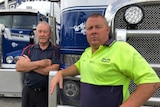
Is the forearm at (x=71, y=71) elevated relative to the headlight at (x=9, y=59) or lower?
elevated

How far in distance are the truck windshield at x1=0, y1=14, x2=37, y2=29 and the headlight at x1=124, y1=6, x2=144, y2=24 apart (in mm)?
4138

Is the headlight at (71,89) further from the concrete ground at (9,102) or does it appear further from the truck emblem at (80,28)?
the concrete ground at (9,102)

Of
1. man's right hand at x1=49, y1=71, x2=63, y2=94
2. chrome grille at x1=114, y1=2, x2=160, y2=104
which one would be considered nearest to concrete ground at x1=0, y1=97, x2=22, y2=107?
man's right hand at x1=49, y1=71, x2=63, y2=94

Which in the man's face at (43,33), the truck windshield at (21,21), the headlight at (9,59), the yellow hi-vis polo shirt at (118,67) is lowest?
the headlight at (9,59)

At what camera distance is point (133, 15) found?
3070 millimetres

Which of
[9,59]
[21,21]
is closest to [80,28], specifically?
[9,59]

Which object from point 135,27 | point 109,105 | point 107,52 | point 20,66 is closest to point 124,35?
point 135,27

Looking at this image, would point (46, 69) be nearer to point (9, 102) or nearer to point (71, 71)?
point (71, 71)

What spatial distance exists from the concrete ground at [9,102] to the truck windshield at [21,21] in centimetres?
155

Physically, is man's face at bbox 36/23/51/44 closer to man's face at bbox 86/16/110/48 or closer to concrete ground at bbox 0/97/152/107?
man's face at bbox 86/16/110/48

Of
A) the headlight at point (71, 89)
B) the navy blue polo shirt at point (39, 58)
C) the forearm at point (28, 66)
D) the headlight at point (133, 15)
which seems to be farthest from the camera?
the navy blue polo shirt at point (39, 58)

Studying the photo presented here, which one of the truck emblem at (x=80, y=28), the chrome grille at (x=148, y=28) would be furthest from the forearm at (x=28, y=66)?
the chrome grille at (x=148, y=28)

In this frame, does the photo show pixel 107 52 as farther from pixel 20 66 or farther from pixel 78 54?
pixel 20 66

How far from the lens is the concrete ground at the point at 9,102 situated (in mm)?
6141
